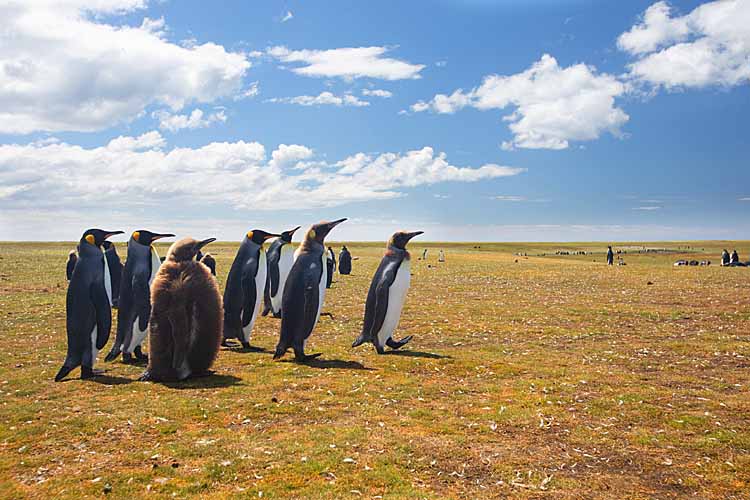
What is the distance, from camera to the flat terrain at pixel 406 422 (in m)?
5.18

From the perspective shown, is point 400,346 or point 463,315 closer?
point 400,346

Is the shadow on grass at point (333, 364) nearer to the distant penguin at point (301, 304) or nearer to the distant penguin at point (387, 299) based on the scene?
the distant penguin at point (301, 304)

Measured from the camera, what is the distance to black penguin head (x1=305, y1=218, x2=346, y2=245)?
422 inches

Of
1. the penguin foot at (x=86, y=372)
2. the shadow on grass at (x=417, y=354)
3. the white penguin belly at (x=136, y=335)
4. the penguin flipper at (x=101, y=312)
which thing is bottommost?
the shadow on grass at (x=417, y=354)

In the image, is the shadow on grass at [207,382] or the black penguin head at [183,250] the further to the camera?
the black penguin head at [183,250]

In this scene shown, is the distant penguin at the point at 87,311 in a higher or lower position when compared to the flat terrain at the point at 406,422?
higher

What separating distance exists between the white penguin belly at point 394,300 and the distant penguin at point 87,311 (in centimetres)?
502

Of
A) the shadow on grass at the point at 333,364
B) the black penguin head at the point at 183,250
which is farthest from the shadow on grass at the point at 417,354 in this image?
the black penguin head at the point at 183,250

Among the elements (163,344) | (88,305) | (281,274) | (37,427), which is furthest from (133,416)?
(281,274)

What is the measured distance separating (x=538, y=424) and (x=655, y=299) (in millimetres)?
15613

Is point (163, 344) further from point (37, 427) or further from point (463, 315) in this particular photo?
point (463, 315)

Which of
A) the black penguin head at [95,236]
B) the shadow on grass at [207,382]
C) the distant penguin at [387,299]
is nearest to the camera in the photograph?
the shadow on grass at [207,382]

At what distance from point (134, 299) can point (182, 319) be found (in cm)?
254

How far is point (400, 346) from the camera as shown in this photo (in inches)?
447
